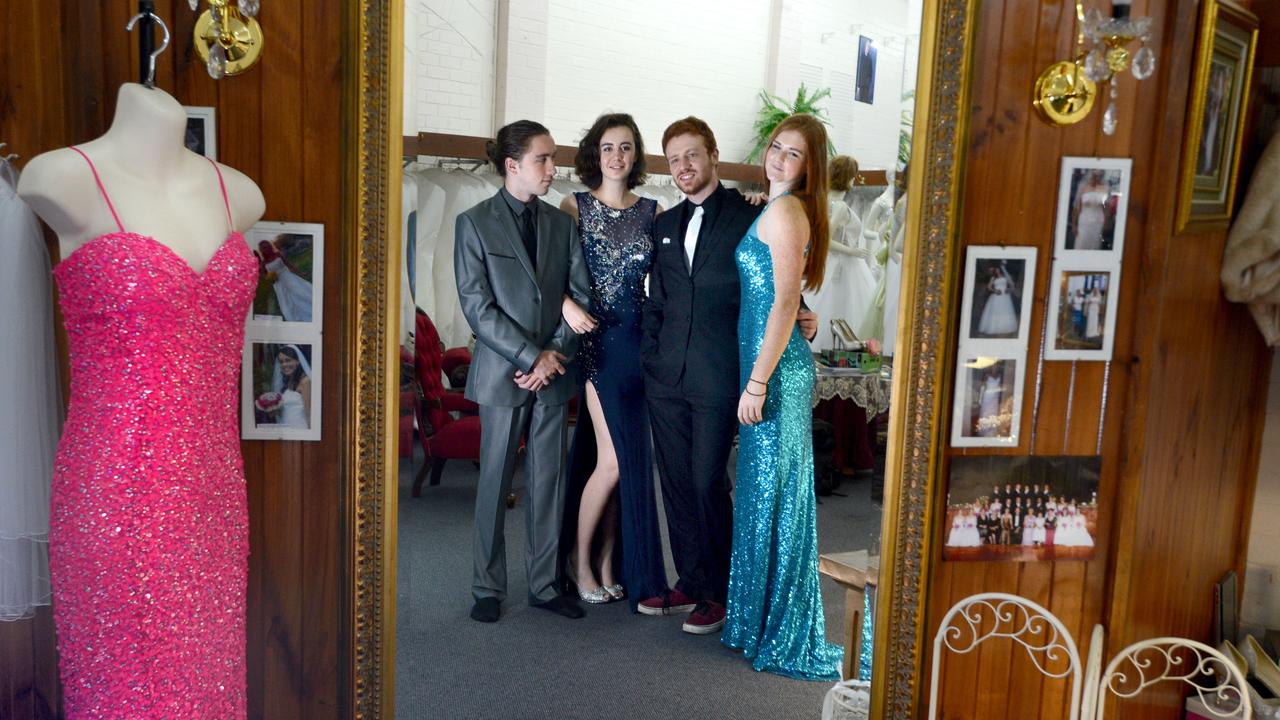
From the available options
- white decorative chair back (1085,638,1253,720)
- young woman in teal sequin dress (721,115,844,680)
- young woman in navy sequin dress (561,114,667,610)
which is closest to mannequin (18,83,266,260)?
young woman in navy sequin dress (561,114,667,610)

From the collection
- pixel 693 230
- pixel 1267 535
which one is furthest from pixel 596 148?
pixel 1267 535

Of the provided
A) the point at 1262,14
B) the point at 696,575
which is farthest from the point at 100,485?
the point at 1262,14

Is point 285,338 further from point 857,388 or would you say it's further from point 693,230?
point 857,388

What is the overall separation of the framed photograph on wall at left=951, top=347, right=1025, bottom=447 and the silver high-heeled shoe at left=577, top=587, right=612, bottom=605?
0.97m

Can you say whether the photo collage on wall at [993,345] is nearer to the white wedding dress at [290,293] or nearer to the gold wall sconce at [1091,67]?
the gold wall sconce at [1091,67]

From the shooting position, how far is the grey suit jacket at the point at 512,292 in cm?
230

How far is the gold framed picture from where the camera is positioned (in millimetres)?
2529

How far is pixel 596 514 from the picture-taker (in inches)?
97.0

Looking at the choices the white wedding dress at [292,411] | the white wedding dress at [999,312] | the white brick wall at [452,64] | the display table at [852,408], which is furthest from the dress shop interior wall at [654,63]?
the white wedding dress at [292,411]

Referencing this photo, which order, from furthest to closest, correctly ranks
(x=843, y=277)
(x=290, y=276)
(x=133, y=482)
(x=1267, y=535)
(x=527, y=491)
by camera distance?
(x=1267, y=535), (x=843, y=277), (x=527, y=491), (x=290, y=276), (x=133, y=482)

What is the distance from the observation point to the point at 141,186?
179 cm

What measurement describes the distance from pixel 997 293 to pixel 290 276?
1.70 metres

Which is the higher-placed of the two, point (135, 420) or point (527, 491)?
point (135, 420)

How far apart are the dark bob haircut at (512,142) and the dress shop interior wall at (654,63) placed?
0.07 feet
